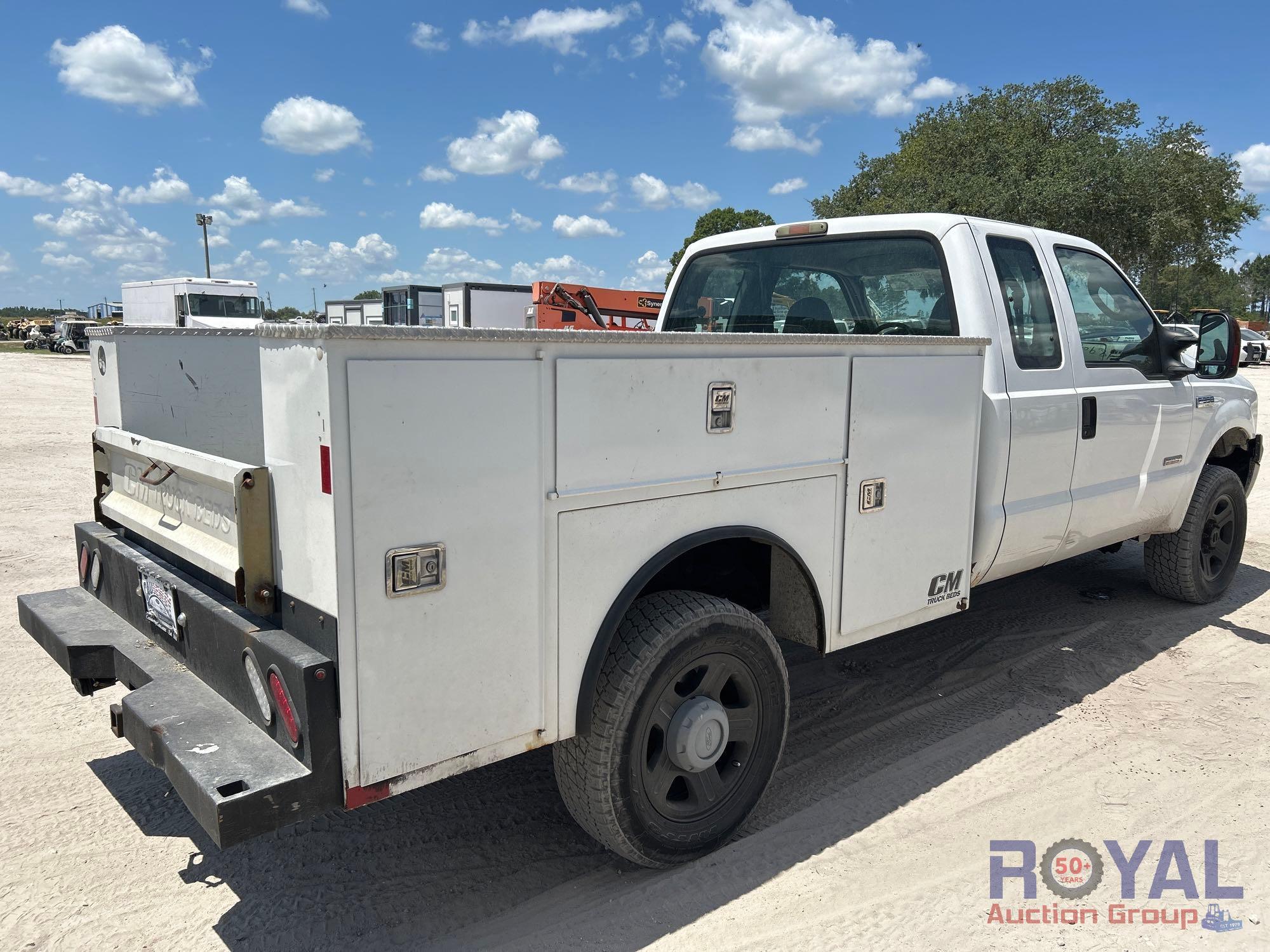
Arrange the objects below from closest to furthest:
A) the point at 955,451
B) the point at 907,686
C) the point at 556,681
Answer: the point at 556,681, the point at 955,451, the point at 907,686

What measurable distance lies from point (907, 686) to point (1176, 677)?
1.46 m

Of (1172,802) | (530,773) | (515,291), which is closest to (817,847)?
(530,773)

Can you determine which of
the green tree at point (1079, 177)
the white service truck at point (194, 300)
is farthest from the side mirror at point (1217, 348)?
the white service truck at point (194, 300)

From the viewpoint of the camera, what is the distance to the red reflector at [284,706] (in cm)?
226

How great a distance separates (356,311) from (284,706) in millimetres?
39747

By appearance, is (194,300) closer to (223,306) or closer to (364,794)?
(223,306)

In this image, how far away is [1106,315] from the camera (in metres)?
4.79

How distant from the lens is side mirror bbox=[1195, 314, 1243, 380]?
5211mm

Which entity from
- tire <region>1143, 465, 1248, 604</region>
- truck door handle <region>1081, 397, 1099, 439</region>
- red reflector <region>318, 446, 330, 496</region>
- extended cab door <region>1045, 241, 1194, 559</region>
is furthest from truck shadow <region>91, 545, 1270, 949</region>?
red reflector <region>318, 446, 330, 496</region>

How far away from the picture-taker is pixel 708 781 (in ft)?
10.1

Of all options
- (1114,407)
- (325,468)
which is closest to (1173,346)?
(1114,407)

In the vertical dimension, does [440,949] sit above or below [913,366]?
below

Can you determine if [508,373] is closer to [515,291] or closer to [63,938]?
[63,938]

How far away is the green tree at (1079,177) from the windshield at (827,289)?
2379cm
